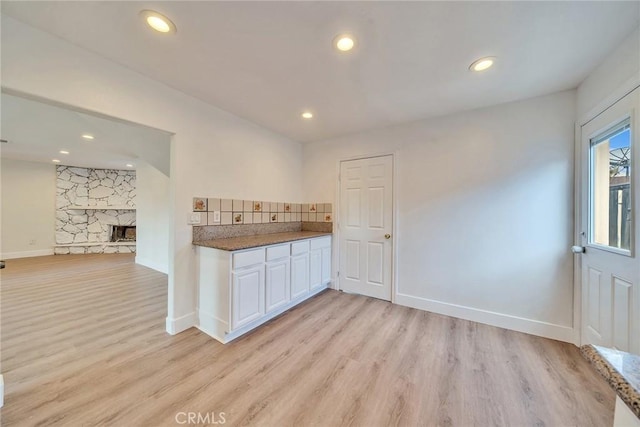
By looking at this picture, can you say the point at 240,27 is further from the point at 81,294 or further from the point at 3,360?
the point at 81,294

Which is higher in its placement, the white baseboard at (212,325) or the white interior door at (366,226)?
the white interior door at (366,226)

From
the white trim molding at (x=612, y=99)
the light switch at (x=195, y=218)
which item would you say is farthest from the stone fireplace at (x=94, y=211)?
the white trim molding at (x=612, y=99)

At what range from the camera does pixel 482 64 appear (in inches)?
69.3

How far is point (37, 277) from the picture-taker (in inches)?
149

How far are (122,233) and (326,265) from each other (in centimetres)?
659

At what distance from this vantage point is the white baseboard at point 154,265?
14.1ft

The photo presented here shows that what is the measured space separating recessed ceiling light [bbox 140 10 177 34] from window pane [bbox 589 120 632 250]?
313 cm

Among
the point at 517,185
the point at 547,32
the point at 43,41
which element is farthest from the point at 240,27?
the point at 517,185

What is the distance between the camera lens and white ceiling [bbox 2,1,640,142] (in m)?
1.31

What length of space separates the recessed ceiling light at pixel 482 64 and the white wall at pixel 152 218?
477 cm

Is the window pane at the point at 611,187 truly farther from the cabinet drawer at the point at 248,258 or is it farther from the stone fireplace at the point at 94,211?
the stone fireplace at the point at 94,211

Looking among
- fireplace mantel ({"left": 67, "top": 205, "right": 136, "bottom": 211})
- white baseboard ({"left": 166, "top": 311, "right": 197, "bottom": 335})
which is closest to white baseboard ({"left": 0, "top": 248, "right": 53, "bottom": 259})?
fireplace mantel ({"left": 67, "top": 205, "right": 136, "bottom": 211})

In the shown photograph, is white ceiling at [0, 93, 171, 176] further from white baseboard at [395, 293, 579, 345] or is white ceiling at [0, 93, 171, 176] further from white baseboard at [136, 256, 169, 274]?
white baseboard at [395, 293, 579, 345]

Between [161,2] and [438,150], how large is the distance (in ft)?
9.15
